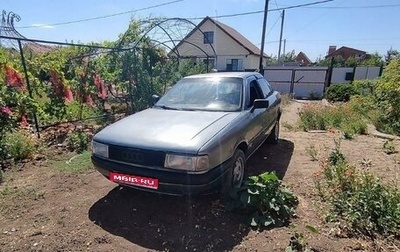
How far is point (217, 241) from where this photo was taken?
265 centimetres

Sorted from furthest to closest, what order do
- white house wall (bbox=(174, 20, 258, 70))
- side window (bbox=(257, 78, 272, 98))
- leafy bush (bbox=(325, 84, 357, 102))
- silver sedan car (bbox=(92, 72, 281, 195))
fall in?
white house wall (bbox=(174, 20, 258, 70)) < leafy bush (bbox=(325, 84, 357, 102)) < side window (bbox=(257, 78, 272, 98)) < silver sedan car (bbox=(92, 72, 281, 195))

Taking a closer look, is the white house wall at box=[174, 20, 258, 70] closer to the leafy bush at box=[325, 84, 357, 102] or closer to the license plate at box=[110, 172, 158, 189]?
the leafy bush at box=[325, 84, 357, 102]

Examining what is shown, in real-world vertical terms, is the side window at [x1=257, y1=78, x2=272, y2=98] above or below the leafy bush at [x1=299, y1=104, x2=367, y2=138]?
above

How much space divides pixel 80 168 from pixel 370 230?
13.8 ft

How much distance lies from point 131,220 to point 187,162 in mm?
1014

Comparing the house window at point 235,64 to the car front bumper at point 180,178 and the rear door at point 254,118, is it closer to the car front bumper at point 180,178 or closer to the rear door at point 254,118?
the rear door at point 254,118

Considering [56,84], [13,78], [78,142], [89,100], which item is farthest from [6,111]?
[89,100]

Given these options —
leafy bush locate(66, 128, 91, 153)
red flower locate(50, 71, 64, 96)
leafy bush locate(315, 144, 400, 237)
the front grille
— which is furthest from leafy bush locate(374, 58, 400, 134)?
red flower locate(50, 71, 64, 96)

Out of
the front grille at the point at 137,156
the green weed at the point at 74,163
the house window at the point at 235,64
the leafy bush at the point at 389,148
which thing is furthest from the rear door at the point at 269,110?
the house window at the point at 235,64

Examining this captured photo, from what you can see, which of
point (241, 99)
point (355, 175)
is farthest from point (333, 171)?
point (241, 99)

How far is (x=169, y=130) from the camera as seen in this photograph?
3.06 metres

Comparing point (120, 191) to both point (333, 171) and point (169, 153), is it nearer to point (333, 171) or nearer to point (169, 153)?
point (169, 153)

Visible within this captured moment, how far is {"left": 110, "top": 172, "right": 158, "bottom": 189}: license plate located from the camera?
283cm

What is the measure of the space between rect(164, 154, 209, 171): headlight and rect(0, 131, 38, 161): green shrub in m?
3.71
